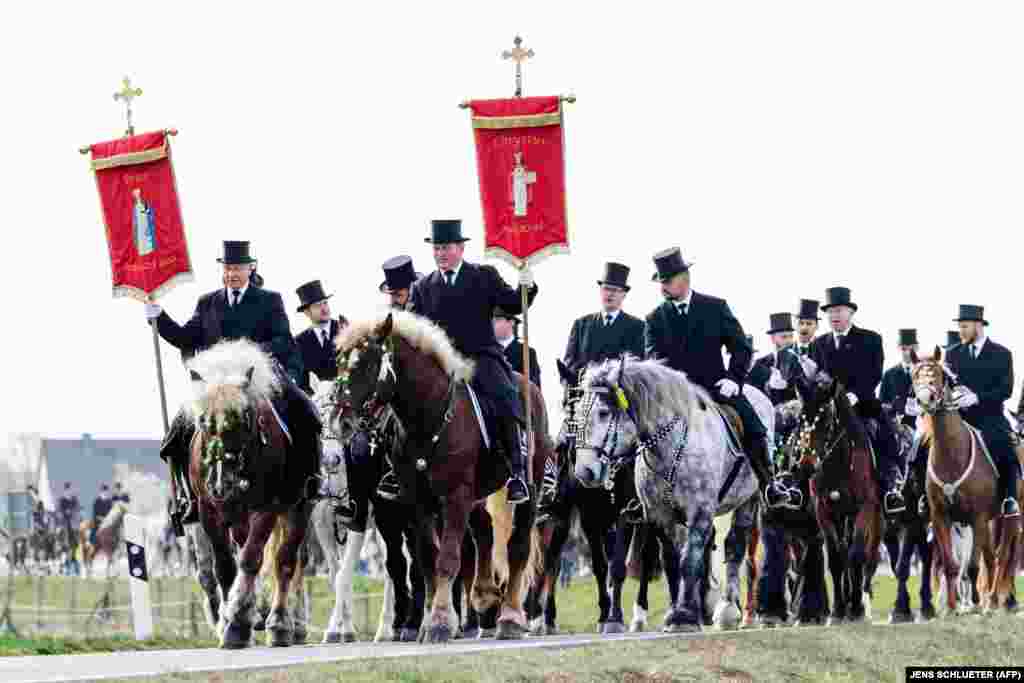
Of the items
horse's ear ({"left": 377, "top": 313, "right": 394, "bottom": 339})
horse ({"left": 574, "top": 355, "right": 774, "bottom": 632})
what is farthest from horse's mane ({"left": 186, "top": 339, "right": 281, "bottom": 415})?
horse ({"left": 574, "top": 355, "right": 774, "bottom": 632})

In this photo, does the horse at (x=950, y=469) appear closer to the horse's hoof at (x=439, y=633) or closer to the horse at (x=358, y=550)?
the horse at (x=358, y=550)

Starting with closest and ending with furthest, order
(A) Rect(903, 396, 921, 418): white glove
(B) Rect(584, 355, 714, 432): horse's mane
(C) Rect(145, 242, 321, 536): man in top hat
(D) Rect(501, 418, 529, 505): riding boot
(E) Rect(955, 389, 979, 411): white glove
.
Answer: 1. (D) Rect(501, 418, 529, 505): riding boot
2. (C) Rect(145, 242, 321, 536): man in top hat
3. (B) Rect(584, 355, 714, 432): horse's mane
4. (E) Rect(955, 389, 979, 411): white glove
5. (A) Rect(903, 396, 921, 418): white glove

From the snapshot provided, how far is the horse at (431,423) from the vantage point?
16312 millimetres

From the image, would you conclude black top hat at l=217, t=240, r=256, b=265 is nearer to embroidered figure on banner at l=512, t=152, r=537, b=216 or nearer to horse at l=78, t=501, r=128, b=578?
embroidered figure on banner at l=512, t=152, r=537, b=216

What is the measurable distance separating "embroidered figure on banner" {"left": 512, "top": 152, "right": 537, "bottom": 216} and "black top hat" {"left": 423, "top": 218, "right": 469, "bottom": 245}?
1.72 m

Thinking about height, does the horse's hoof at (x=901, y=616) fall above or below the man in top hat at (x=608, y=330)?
below

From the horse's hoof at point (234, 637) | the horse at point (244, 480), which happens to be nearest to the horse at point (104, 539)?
Answer: the horse at point (244, 480)

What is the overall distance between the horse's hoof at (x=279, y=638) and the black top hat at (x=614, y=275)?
20.0ft

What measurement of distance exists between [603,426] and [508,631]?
188 centimetres

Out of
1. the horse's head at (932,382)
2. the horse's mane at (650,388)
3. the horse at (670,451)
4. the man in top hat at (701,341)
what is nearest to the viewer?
the horse at (670,451)

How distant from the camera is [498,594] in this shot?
1895 centimetres

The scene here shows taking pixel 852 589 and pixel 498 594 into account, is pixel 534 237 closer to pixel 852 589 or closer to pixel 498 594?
pixel 498 594

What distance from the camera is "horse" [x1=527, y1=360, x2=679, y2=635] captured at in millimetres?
19922

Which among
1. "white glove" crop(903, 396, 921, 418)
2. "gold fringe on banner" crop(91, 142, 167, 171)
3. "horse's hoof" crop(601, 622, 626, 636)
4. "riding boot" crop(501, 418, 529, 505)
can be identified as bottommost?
"horse's hoof" crop(601, 622, 626, 636)
